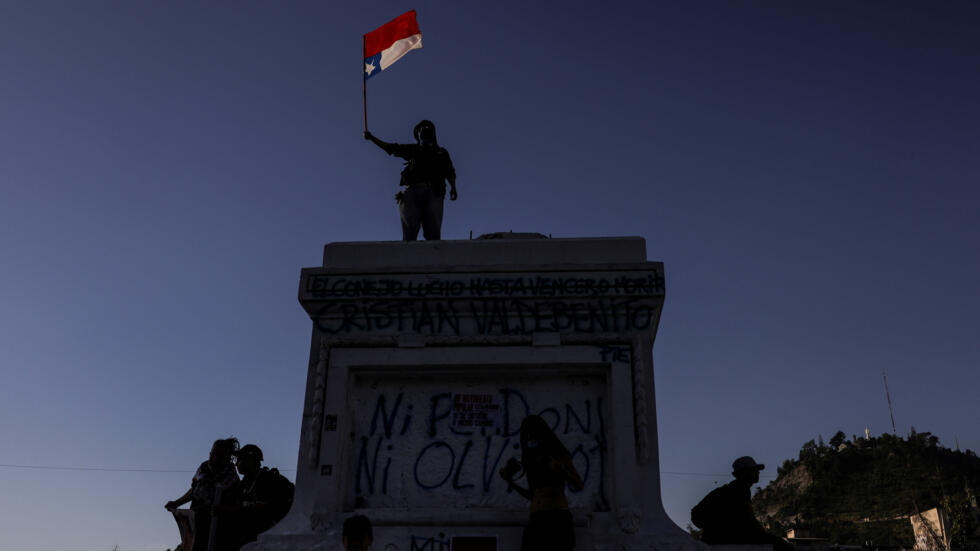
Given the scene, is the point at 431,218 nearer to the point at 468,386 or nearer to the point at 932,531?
the point at 468,386

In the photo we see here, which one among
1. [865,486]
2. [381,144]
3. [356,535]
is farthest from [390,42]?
[865,486]

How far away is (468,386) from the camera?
871 cm

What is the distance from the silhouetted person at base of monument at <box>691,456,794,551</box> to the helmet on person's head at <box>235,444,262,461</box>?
5.52 m

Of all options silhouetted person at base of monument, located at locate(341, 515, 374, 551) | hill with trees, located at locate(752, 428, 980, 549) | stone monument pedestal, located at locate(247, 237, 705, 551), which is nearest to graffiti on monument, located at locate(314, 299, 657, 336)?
stone monument pedestal, located at locate(247, 237, 705, 551)

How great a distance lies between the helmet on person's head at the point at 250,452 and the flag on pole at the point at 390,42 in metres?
6.12

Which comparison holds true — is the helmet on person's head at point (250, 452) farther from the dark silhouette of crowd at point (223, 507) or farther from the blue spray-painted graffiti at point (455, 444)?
the blue spray-painted graffiti at point (455, 444)

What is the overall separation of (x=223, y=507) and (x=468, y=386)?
10.3ft

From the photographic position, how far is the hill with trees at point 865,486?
88181 millimetres

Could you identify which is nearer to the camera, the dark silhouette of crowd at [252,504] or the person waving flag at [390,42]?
the dark silhouette of crowd at [252,504]

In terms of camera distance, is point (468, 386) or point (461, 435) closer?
point (461, 435)

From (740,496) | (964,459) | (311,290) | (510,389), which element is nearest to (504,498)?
(510,389)

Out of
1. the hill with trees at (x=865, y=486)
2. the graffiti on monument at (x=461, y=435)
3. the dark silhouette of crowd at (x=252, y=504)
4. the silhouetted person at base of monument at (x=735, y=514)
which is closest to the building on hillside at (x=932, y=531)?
the hill with trees at (x=865, y=486)

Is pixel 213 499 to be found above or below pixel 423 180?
below

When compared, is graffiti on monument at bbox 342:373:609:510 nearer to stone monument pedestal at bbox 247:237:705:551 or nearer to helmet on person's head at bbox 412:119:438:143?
stone monument pedestal at bbox 247:237:705:551
